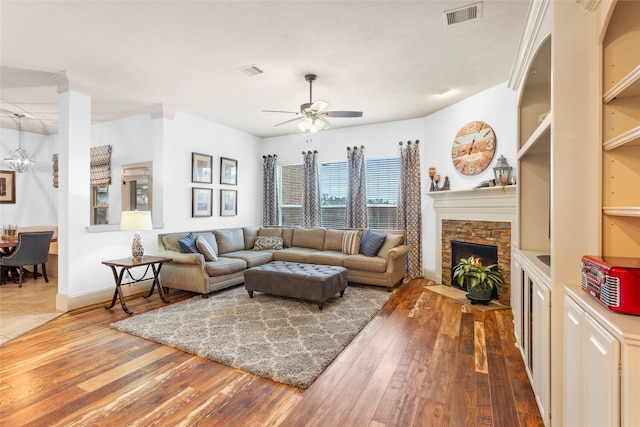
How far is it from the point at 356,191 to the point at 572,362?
15.5 feet

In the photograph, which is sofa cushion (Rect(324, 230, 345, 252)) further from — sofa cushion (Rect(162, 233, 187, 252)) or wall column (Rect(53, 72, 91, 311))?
wall column (Rect(53, 72, 91, 311))

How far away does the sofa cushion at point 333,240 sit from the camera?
5.68 metres

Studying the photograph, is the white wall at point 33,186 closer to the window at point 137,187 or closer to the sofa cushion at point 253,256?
the window at point 137,187

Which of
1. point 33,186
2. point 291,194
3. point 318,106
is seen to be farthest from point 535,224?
point 33,186

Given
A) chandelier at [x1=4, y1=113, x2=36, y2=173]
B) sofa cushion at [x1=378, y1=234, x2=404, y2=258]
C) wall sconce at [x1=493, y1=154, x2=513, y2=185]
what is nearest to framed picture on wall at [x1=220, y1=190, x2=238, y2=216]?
sofa cushion at [x1=378, y1=234, x2=404, y2=258]

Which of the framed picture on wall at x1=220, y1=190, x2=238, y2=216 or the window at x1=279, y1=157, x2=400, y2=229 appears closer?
the window at x1=279, y1=157, x2=400, y2=229

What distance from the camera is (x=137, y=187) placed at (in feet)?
18.1

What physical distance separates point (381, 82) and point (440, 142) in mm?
1799

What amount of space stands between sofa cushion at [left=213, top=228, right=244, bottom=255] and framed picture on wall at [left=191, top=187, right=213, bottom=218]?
0.49 metres

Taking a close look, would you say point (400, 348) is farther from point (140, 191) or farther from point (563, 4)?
point (140, 191)

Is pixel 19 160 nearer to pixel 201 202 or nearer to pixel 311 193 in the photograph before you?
pixel 201 202

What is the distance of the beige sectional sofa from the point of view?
4.39 metres

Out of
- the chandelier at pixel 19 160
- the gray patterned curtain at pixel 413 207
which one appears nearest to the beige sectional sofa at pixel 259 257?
the gray patterned curtain at pixel 413 207

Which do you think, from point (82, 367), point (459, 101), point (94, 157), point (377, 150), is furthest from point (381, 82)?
point (94, 157)
